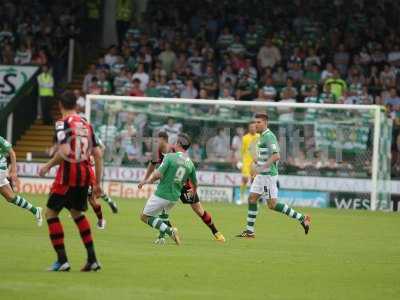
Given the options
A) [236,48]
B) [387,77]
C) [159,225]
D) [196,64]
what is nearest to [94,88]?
[196,64]

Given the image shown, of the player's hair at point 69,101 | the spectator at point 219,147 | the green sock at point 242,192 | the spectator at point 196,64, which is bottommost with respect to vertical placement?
the green sock at point 242,192

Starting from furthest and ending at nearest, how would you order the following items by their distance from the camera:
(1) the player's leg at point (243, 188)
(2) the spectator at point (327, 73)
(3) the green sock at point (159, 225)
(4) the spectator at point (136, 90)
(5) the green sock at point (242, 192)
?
(4) the spectator at point (136, 90)
(2) the spectator at point (327, 73)
(5) the green sock at point (242, 192)
(1) the player's leg at point (243, 188)
(3) the green sock at point (159, 225)

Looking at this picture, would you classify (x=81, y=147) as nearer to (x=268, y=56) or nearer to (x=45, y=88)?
(x=45, y=88)

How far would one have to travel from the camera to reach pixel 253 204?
18375 millimetres

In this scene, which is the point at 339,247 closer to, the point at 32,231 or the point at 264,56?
the point at 32,231

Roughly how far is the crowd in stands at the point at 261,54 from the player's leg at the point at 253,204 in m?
12.0

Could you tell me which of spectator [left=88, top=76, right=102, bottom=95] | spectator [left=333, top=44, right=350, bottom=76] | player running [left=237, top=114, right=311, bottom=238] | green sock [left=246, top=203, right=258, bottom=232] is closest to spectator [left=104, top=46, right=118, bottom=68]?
spectator [left=88, top=76, right=102, bottom=95]

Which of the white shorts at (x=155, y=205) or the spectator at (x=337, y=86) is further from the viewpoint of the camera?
the spectator at (x=337, y=86)

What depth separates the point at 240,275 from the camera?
12.5 m

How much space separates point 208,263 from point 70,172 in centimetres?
258

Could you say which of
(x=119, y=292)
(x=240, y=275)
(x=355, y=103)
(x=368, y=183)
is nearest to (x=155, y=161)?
(x=240, y=275)

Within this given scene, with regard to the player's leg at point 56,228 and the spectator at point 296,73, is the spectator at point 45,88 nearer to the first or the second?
the spectator at point 296,73

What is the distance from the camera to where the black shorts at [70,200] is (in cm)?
1198

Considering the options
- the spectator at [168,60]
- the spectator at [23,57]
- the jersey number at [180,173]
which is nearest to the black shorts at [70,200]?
the jersey number at [180,173]
